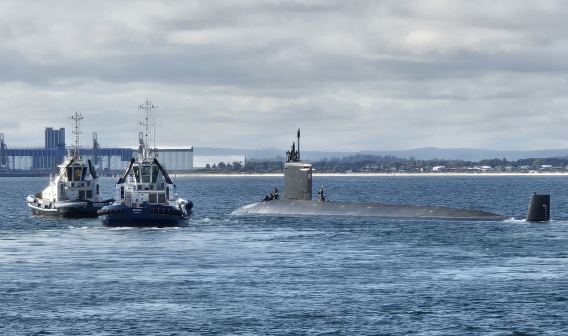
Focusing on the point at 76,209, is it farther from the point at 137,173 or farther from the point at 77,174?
the point at 137,173

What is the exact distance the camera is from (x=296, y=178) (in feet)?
403

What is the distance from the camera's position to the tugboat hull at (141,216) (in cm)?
10388

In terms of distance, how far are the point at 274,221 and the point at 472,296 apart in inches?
2373

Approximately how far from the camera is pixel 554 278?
63.3 meters

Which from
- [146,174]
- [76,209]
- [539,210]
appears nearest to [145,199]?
[146,174]

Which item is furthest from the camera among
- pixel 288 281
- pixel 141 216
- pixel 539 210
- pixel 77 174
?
pixel 77 174

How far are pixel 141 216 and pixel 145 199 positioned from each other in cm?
547

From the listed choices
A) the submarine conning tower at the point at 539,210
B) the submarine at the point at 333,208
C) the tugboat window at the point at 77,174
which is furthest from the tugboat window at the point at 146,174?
the submarine conning tower at the point at 539,210

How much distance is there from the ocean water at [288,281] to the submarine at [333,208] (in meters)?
7.98

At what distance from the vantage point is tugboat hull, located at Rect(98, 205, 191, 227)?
4090 inches

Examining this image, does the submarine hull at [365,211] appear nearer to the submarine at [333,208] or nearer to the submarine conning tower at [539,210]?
the submarine at [333,208]

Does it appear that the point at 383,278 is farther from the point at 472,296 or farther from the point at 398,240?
the point at 398,240

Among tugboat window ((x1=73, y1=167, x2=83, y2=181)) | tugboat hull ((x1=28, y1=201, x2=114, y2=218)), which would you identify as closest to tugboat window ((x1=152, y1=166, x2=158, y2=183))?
tugboat hull ((x1=28, y1=201, x2=114, y2=218))

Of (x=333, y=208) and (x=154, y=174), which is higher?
(x=154, y=174)
